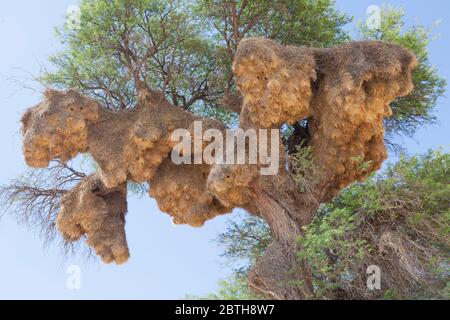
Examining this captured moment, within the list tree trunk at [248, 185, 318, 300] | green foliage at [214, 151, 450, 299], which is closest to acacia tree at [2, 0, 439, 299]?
tree trunk at [248, 185, 318, 300]

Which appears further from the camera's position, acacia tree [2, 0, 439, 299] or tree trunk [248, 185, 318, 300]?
acacia tree [2, 0, 439, 299]

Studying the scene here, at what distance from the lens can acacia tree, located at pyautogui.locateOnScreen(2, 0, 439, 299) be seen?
12.0 metres

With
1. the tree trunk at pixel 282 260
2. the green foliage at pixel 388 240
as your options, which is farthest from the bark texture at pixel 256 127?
the green foliage at pixel 388 240

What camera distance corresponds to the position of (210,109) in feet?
59.3

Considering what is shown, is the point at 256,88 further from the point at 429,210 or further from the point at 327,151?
the point at 429,210

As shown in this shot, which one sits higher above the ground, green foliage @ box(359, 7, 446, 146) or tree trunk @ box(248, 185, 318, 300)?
green foliage @ box(359, 7, 446, 146)

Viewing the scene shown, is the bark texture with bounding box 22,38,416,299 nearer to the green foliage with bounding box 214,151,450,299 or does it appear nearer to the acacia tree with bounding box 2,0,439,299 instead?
the acacia tree with bounding box 2,0,439,299

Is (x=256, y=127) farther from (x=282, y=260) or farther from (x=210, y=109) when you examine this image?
(x=210, y=109)

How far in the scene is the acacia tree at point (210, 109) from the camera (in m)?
12.0

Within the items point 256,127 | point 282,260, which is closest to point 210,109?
point 256,127

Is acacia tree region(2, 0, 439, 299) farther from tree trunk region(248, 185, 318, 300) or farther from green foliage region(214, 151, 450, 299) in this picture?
green foliage region(214, 151, 450, 299)

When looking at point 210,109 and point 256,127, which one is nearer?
point 256,127

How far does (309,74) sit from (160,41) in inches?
204
